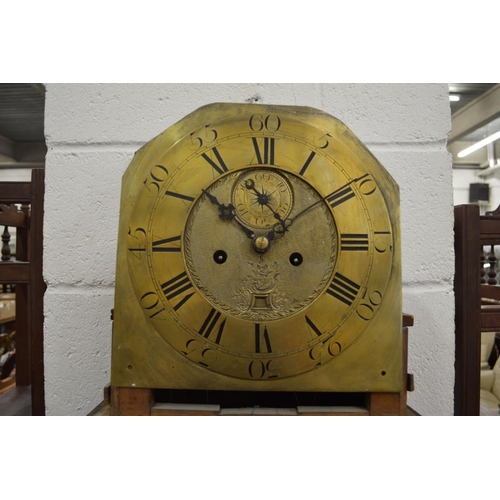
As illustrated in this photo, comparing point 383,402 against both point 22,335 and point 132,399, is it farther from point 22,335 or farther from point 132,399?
point 22,335

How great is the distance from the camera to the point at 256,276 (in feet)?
2.31

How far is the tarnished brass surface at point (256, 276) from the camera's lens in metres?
0.70

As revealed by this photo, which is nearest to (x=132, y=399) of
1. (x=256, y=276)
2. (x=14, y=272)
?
(x=256, y=276)

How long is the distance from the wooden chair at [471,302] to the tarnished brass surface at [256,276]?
40 cm

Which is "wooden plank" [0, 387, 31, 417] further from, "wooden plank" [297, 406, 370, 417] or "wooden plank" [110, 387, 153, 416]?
"wooden plank" [297, 406, 370, 417]

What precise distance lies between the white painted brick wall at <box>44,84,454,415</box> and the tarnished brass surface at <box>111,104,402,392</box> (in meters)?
0.31

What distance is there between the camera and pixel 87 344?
3.24 feet

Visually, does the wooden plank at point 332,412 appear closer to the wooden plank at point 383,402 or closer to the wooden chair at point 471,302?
the wooden plank at point 383,402

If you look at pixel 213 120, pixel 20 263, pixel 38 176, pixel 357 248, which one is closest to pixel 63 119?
pixel 38 176

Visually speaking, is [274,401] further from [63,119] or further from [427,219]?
[63,119]

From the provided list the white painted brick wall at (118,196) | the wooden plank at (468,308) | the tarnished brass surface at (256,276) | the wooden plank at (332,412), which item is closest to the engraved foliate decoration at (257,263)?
the tarnished brass surface at (256,276)

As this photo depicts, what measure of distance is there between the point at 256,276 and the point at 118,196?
0.49 metres

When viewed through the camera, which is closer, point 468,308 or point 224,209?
point 224,209

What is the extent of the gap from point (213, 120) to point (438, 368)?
2.67 feet
